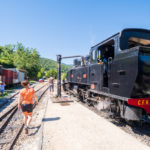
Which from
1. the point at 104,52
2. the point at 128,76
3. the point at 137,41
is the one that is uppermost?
the point at 137,41

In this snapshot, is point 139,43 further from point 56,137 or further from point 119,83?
point 56,137

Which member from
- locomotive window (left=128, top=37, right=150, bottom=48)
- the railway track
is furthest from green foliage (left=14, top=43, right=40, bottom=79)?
locomotive window (left=128, top=37, right=150, bottom=48)

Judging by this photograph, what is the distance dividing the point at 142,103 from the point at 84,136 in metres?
Result: 1.98

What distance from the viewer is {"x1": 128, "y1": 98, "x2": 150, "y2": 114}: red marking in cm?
356

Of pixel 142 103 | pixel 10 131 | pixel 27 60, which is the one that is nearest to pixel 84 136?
pixel 142 103

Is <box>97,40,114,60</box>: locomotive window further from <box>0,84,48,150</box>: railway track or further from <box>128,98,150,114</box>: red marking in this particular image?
<box>0,84,48,150</box>: railway track

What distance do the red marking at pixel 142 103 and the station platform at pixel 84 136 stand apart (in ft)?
3.09

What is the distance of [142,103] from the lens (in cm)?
362

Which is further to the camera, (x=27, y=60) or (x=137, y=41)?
(x=27, y=60)

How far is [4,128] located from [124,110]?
4.78m

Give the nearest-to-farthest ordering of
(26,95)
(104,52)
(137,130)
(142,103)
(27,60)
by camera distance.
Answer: (142,103) < (26,95) < (137,130) < (104,52) < (27,60)

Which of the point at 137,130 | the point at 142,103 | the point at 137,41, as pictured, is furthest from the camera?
the point at 137,41

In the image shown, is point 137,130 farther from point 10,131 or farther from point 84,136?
point 10,131

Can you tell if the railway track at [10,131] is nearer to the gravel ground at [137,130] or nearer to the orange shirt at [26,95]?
the orange shirt at [26,95]
